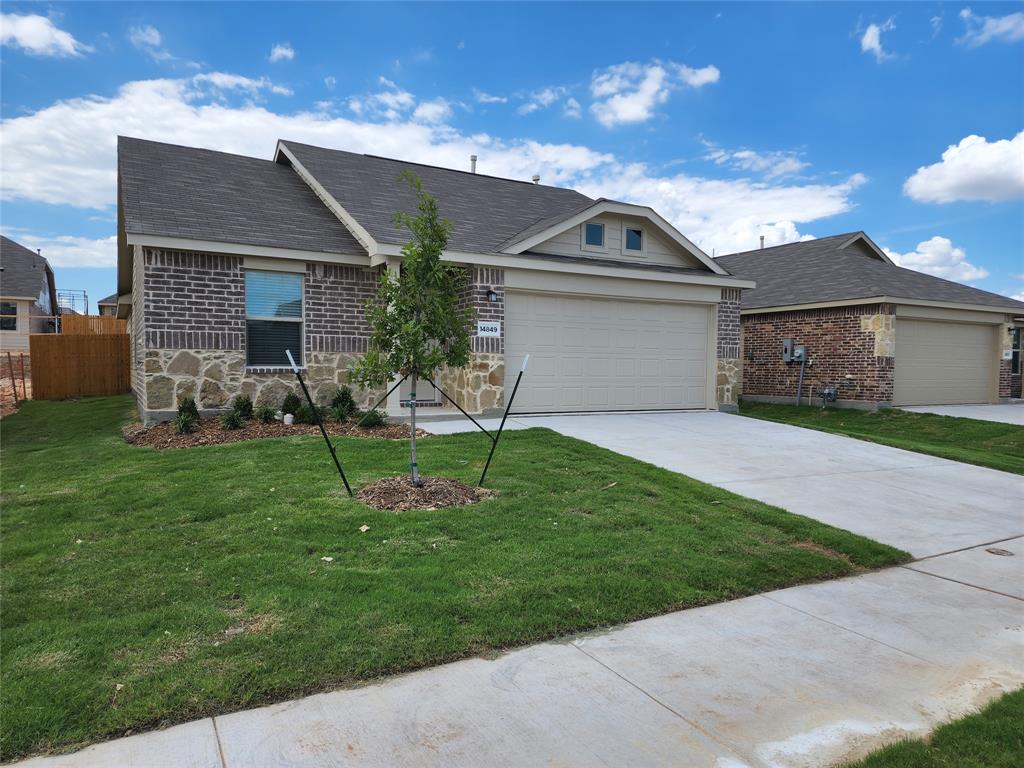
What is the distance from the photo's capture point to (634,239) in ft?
45.8

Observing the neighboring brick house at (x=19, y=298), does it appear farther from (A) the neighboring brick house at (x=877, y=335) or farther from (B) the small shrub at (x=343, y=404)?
(A) the neighboring brick house at (x=877, y=335)

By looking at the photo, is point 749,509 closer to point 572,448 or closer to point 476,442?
point 572,448

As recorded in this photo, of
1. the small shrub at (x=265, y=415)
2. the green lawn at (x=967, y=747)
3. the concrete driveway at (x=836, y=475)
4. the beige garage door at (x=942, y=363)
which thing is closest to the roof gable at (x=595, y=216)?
the concrete driveway at (x=836, y=475)

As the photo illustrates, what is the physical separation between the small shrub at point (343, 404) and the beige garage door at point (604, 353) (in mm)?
2956

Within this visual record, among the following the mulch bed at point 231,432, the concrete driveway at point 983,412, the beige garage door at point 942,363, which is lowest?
the concrete driveway at point 983,412

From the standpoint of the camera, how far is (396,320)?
6383 mm

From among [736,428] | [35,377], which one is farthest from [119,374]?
[736,428]

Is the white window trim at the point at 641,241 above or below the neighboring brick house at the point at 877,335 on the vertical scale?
above

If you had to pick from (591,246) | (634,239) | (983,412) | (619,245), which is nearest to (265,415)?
(591,246)

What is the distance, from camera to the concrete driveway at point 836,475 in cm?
650

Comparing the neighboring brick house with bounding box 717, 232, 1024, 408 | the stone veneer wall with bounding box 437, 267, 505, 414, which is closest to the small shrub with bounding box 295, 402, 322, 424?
the stone veneer wall with bounding box 437, 267, 505, 414

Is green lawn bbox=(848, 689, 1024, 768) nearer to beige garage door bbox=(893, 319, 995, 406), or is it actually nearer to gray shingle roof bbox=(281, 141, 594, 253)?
gray shingle roof bbox=(281, 141, 594, 253)

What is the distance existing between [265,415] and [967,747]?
10287mm

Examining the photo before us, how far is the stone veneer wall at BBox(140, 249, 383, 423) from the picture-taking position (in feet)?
35.4
